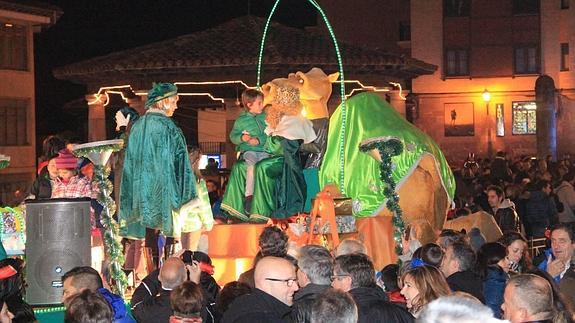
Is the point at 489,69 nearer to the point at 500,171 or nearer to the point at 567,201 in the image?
the point at 500,171

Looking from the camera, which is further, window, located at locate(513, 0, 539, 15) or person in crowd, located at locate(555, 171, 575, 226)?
window, located at locate(513, 0, 539, 15)

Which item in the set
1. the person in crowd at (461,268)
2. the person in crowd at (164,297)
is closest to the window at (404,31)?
the person in crowd at (461,268)

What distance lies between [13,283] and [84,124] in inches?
1327

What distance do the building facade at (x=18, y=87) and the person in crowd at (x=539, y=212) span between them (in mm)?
20845

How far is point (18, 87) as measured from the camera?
118 feet

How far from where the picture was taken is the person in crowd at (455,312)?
4.21 m

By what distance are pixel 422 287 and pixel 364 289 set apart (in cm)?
39

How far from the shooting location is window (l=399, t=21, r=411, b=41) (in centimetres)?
5478

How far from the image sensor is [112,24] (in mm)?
46000

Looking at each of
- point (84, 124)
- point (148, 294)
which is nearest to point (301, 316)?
point (148, 294)

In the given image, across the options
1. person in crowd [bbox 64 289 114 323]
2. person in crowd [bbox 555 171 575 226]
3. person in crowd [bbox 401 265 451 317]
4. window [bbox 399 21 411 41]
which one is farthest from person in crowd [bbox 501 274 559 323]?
window [bbox 399 21 411 41]

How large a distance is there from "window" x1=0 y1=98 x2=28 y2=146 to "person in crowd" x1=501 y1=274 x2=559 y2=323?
29.9 meters

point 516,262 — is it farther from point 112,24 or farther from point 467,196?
point 112,24

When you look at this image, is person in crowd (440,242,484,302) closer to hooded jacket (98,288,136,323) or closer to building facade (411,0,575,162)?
hooded jacket (98,288,136,323)
